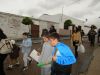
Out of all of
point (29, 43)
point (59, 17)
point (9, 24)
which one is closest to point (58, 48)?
point (29, 43)

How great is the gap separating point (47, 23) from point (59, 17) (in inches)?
930

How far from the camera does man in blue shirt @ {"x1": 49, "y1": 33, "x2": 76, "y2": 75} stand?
4.79 metres

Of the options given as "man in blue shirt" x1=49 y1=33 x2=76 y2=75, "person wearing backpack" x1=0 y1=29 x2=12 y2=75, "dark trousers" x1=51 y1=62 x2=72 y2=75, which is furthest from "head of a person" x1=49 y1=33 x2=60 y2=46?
"person wearing backpack" x1=0 y1=29 x2=12 y2=75

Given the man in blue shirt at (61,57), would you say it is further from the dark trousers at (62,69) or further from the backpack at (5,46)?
the backpack at (5,46)

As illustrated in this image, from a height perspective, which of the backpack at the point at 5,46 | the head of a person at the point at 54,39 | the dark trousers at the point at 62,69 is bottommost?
the dark trousers at the point at 62,69

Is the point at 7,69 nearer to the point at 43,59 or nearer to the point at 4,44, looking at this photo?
the point at 4,44

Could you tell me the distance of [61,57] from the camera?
4789 mm

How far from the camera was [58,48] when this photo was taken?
190 inches

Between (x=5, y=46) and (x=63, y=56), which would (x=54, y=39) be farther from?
(x=5, y=46)

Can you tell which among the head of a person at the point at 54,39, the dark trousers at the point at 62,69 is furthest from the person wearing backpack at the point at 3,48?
the head of a person at the point at 54,39

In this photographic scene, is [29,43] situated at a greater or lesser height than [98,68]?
greater

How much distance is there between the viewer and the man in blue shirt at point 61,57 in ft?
15.7

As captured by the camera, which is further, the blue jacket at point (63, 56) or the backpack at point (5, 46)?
the backpack at point (5, 46)

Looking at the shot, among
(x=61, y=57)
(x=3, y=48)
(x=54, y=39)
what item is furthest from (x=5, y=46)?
(x=61, y=57)
